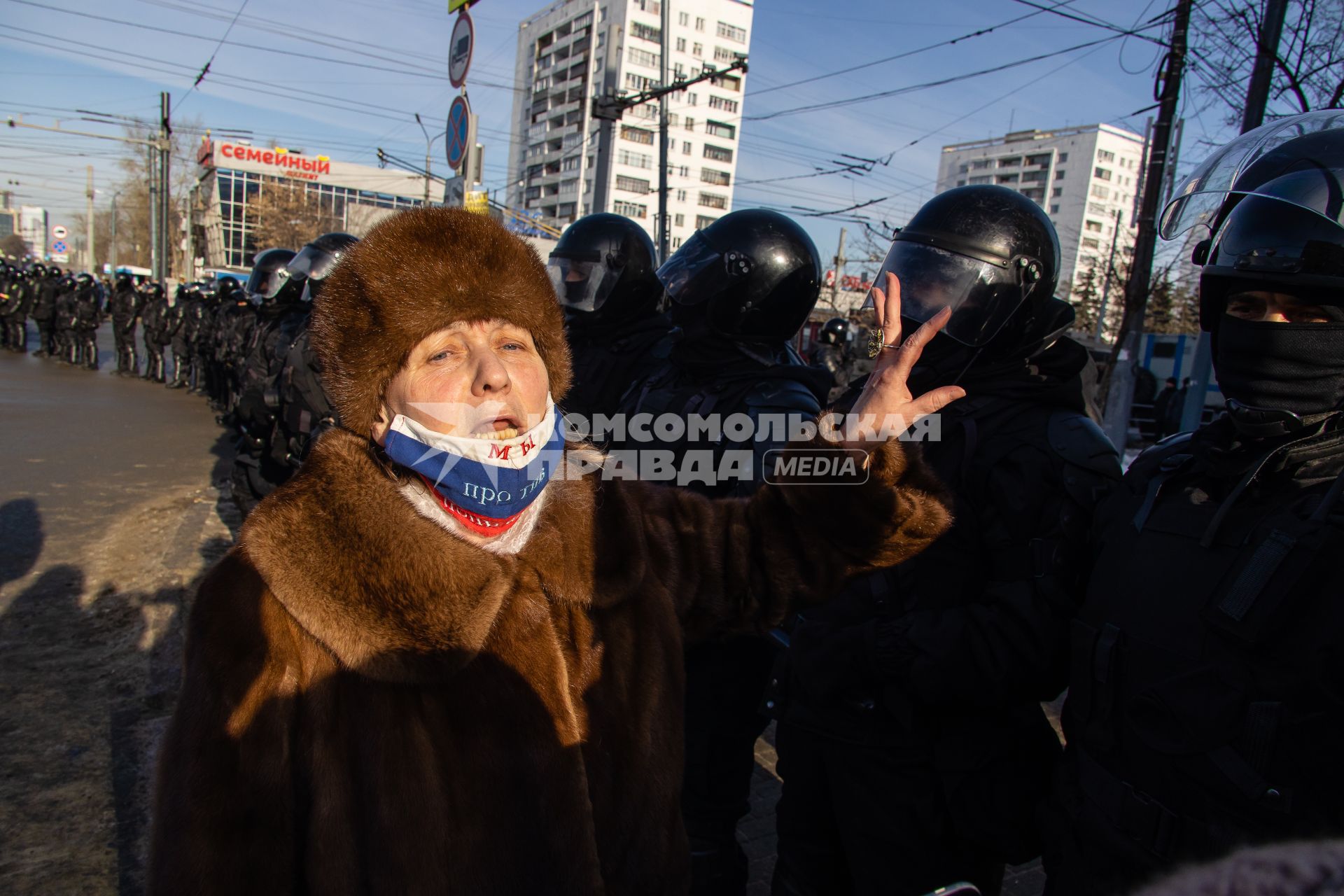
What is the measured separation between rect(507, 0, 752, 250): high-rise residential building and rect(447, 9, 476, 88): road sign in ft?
227

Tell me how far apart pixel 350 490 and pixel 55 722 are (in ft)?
10.8

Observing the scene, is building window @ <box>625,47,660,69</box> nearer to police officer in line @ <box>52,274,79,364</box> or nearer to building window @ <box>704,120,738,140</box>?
building window @ <box>704,120,738,140</box>

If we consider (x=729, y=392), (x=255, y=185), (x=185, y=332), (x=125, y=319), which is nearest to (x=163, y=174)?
(x=125, y=319)

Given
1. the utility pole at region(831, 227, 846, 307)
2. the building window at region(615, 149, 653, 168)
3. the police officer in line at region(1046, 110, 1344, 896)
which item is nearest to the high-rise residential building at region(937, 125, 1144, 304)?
the building window at region(615, 149, 653, 168)

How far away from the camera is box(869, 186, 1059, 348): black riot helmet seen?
245 cm

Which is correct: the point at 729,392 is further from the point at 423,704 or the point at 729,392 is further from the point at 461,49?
the point at 461,49

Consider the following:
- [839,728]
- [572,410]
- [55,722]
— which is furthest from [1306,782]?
[55,722]

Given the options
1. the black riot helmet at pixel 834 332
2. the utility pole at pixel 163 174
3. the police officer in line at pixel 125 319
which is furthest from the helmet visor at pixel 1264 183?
the utility pole at pixel 163 174

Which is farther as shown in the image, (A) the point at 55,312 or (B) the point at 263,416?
(A) the point at 55,312

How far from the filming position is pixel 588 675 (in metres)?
1.64

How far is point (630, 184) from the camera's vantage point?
80.3m

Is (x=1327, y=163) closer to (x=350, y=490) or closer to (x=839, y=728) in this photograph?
(x=839, y=728)

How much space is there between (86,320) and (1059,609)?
22.2 m

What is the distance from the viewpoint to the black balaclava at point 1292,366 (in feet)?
5.28
